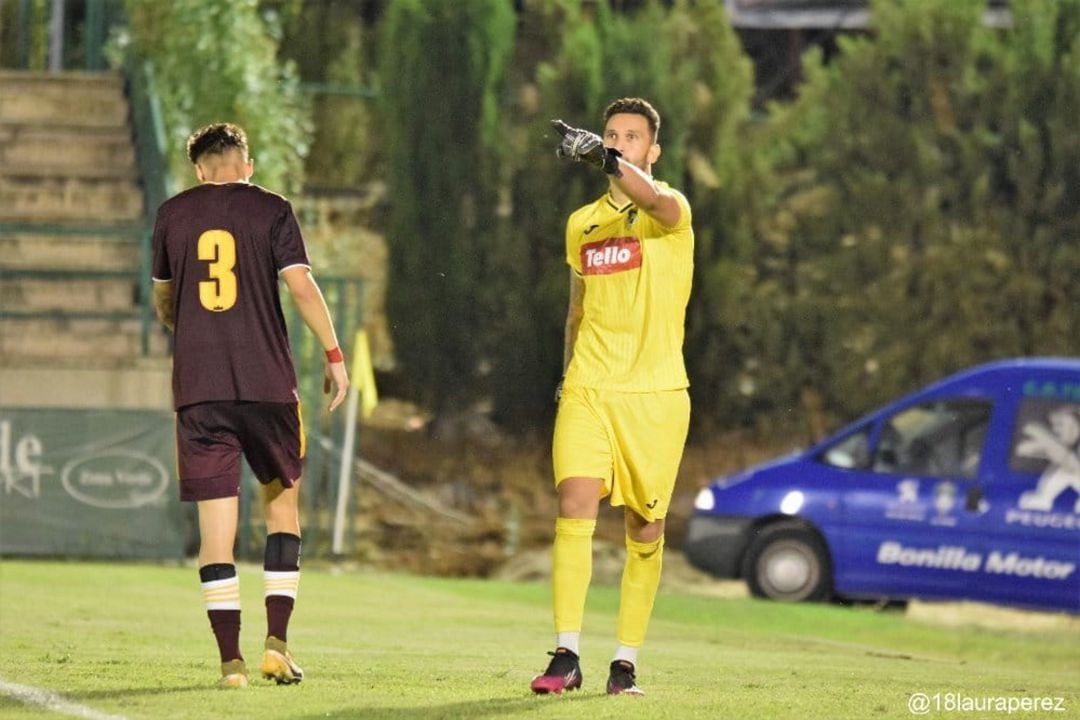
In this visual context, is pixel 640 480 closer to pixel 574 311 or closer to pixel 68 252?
pixel 574 311

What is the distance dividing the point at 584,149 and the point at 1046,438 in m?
10.8

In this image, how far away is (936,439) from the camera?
61.3 feet

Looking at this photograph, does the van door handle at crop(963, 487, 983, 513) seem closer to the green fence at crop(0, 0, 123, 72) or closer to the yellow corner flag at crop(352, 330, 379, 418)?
the yellow corner flag at crop(352, 330, 379, 418)

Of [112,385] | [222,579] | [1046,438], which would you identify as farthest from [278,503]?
[112,385]

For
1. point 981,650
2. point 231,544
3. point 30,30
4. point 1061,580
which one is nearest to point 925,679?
point 231,544

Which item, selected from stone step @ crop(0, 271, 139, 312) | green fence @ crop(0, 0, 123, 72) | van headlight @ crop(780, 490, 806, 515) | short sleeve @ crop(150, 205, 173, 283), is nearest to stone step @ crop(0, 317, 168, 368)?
stone step @ crop(0, 271, 139, 312)

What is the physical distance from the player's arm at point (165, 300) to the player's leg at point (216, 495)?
41 cm

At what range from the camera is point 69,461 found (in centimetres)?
1955

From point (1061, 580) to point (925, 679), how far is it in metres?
7.70

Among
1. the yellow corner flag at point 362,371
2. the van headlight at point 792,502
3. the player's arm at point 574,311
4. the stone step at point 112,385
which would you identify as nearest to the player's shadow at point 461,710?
the player's arm at point 574,311

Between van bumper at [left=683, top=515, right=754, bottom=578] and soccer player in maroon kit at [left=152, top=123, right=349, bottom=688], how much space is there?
1055 cm

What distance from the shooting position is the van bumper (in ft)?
63.0

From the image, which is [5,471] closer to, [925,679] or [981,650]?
[981,650]

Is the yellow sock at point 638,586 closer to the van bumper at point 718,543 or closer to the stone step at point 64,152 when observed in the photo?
the van bumper at point 718,543
